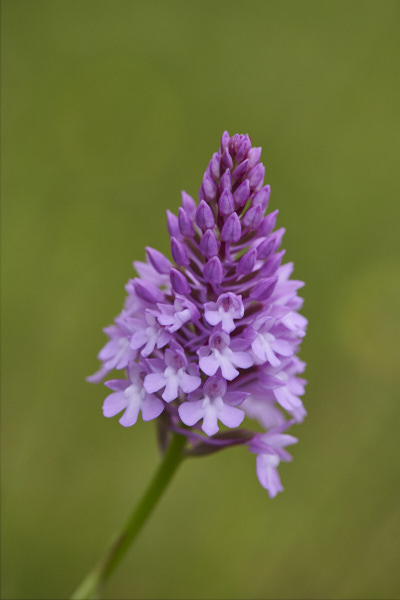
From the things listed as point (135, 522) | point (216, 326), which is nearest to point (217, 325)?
point (216, 326)

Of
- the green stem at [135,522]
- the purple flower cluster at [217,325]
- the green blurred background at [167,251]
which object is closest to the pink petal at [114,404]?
the purple flower cluster at [217,325]

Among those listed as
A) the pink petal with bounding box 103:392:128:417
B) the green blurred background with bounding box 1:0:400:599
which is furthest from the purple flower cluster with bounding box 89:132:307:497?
the green blurred background with bounding box 1:0:400:599

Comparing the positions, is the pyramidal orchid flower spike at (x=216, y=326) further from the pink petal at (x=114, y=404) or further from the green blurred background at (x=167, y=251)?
the green blurred background at (x=167, y=251)

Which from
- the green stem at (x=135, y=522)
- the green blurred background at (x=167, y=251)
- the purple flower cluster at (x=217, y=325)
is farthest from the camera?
the green blurred background at (x=167, y=251)

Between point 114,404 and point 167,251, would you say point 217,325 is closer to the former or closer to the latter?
Answer: point 114,404

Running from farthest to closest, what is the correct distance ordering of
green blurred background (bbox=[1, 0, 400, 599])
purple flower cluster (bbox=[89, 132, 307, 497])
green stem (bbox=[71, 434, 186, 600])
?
green blurred background (bbox=[1, 0, 400, 599]) → green stem (bbox=[71, 434, 186, 600]) → purple flower cluster (bbox=[89, 132, 307, 497])

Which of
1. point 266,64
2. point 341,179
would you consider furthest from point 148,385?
point 266,64

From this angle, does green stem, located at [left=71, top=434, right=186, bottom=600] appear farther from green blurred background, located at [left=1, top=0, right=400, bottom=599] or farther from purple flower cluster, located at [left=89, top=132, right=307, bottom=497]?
green blurred background, located at [left=1, top=0, right=400, bottom=599]
